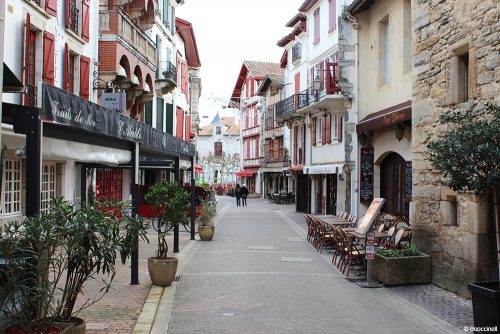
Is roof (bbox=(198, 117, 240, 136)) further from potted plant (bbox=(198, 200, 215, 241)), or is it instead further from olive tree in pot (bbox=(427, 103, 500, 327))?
olive tree in pot (bbox=(427, 103, 500, 327))

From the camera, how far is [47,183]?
16062 mm

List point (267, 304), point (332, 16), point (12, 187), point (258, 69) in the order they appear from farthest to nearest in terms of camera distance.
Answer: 1. point (258, 69)
2. point (332, 16)
3. point (12, 187)
4. point (267, 304)

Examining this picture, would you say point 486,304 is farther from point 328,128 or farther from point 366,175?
point 328,128

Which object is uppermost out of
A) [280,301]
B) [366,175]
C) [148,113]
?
[148,113]

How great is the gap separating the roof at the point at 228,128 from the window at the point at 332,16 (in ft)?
185

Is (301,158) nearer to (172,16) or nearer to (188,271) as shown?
(172,16)

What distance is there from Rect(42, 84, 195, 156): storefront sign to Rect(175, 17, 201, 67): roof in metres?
25.8

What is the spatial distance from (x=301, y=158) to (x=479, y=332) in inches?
1047

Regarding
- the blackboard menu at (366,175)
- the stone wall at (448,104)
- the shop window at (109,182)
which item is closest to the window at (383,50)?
the blackboard menu at (366,175)

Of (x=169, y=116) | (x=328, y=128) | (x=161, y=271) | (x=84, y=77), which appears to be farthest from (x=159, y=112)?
(x=161, y=271)

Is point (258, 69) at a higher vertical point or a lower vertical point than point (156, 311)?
higher

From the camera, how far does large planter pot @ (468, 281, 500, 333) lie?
19.5 ft

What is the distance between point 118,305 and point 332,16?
1943 centimetres

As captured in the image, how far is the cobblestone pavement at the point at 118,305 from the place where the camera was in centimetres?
683
